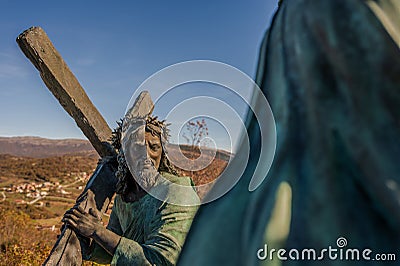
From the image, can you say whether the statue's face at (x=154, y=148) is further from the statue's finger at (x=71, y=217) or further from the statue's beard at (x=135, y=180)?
the statue's finger at (x=71, y=217)

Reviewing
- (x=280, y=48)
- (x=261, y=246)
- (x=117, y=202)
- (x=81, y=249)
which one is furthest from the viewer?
(x=117, y=202)

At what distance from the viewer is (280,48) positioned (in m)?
0.97

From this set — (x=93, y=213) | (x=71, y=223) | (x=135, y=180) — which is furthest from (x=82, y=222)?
(x=135, y=180)

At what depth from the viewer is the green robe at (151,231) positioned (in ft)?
8.49

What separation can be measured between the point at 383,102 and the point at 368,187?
146 mm

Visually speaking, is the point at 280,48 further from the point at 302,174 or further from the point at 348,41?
the point at 302,174

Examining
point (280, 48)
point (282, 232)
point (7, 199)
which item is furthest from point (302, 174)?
point (7, 199)

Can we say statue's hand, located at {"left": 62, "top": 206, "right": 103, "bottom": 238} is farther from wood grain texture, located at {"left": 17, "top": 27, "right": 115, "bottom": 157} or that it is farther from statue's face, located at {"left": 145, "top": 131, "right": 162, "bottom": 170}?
wood grain texture, located at {"left": 17, "top": 27, "right": 115, "bottom": 157}

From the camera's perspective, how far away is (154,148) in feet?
9.52

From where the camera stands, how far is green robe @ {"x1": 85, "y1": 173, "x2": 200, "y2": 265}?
2588 millimetres

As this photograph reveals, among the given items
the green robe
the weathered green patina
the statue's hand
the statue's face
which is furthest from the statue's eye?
the weathered green patina

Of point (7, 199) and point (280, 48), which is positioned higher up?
point (7, 199)

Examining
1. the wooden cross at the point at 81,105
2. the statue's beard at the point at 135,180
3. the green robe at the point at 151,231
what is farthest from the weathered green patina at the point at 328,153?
the wooden cross at the point at 81,105

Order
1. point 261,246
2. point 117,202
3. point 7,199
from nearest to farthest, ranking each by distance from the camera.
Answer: point 261,246 → point 117,202 → point 7,199
